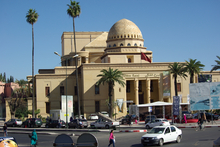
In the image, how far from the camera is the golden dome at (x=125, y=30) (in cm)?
6381

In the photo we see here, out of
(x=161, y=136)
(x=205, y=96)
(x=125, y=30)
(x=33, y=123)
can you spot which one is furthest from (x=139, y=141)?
(x=125, y=30)

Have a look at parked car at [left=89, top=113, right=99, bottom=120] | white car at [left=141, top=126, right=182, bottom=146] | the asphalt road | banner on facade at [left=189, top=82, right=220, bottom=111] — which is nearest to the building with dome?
parked car at [left=89, top=113, right=99, bottom=120]

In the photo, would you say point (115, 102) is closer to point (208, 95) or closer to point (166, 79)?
point (166, 79)

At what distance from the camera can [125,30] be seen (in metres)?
63.8

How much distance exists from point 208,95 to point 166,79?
24010 millimetres

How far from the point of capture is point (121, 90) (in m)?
57.7

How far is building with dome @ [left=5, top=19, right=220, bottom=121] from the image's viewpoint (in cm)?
5847

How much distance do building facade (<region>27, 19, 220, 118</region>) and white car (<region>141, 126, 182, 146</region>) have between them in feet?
112

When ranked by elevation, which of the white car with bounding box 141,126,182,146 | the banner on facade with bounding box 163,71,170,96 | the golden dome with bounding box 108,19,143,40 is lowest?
the white car with bounding box 141,126,182,146

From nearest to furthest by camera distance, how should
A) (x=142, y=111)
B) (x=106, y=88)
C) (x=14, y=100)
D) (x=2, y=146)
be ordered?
(x=2, y=146), (x=142, y=111), (x=106, y=88), (x=14, y=100)

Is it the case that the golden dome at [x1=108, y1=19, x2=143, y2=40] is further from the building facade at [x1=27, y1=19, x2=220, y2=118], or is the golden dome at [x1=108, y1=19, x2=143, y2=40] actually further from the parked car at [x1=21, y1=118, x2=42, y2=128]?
the parked car at [x1=21, y1=118, x2=42, y2=128]

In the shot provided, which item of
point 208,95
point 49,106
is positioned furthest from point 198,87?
point 49,106

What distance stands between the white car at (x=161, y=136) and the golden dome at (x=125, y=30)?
43.7 m

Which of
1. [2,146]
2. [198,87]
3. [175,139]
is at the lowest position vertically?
[175,139]
